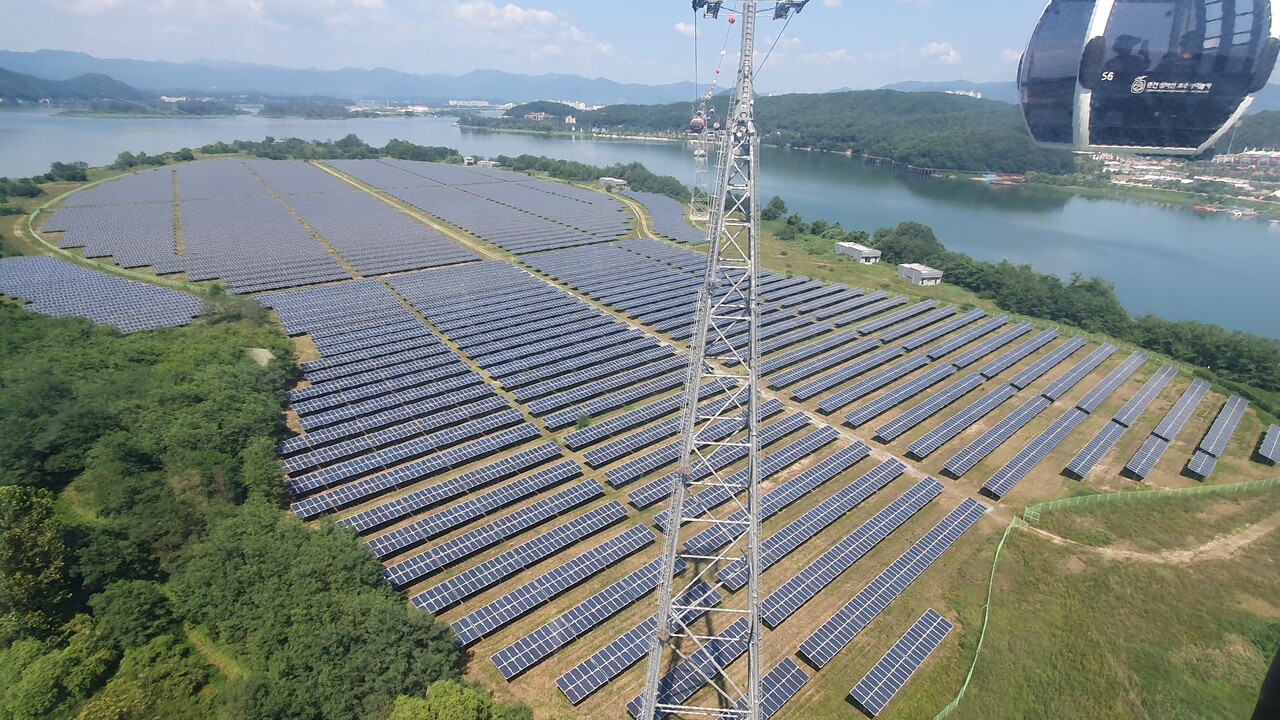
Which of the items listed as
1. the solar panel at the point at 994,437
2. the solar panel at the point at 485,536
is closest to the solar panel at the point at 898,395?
the solar panel at the point at 994,437

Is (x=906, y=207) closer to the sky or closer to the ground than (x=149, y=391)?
closer to the sky

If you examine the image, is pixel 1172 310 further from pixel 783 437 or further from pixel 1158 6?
pixel 1158 6

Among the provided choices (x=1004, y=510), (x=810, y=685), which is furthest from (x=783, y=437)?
(x=810, y=685)

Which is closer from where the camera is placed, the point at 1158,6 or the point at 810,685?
the point at 1158,6

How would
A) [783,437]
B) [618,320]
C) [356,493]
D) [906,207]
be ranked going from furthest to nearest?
[906,207] < [618,320] < [783,437] < [356,493]

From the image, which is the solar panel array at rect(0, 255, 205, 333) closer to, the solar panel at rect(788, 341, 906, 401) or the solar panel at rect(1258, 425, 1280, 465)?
the solar panel at rect(788, 341, 906, 401)

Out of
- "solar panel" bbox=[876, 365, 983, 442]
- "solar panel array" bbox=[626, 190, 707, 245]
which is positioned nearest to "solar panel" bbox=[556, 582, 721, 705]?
"solar panel" bbox=[876, 365, 983, 442]
